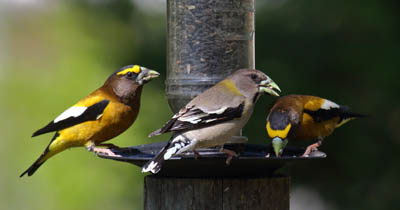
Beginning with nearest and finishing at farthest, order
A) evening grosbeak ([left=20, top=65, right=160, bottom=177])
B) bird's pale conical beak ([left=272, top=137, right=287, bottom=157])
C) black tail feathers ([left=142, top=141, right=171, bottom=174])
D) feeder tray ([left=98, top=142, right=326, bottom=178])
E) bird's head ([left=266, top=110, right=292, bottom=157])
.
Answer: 1. black tail feathers ([left=142, top=141, right=171, bottom=174])
2. feeder tray ([left=98, top=142, right=326, bottom=178])
3. bird's pale conical beak ([left=272, top=137, right=287, bottom=157])
4. bird's head ([left=266, top=110, right=292, bottom=157])
5. evening grosbeak ([left=20, top=65, right=160, bottom=177])

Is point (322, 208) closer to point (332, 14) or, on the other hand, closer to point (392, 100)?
point (392, 100)

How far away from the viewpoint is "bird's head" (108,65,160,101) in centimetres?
507

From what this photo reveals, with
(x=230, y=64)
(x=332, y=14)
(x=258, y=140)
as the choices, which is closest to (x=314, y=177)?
(x=258, y=140)

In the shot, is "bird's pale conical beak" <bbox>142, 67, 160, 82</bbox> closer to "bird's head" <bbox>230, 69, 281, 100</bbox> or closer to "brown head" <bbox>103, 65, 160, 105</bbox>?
"brown head" <bbox>103, 65, 160, 105</bbox>

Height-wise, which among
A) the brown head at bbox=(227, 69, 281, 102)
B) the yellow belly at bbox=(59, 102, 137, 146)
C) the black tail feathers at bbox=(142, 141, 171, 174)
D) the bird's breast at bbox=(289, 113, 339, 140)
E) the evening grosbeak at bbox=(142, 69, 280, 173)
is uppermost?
A: the brown head at bbox=(227, 69, 281, 102)

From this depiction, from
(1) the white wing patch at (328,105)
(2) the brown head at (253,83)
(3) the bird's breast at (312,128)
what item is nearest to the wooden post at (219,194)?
(2) the brown head at (253,83)

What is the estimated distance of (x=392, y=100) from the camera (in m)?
6.05

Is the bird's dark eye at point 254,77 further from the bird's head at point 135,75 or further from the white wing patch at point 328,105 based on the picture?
the white wing patch at point 328,105

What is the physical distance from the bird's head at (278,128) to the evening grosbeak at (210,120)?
0.45 metres

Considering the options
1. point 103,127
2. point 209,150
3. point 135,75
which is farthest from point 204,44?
point 103,127

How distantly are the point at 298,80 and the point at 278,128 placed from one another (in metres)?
1.25

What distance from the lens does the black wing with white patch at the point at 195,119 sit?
159 inches

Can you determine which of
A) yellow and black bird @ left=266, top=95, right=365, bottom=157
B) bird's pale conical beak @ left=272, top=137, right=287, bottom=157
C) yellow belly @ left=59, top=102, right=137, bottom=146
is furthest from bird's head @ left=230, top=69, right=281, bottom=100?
yellow belly @ left=59, top=102, right=137, bottom=146

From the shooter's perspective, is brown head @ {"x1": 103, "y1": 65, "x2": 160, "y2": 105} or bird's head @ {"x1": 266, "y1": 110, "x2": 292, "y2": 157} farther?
brown head @ {"x1": 103, "y1": 65, "x2": 160, "y2": 105}
